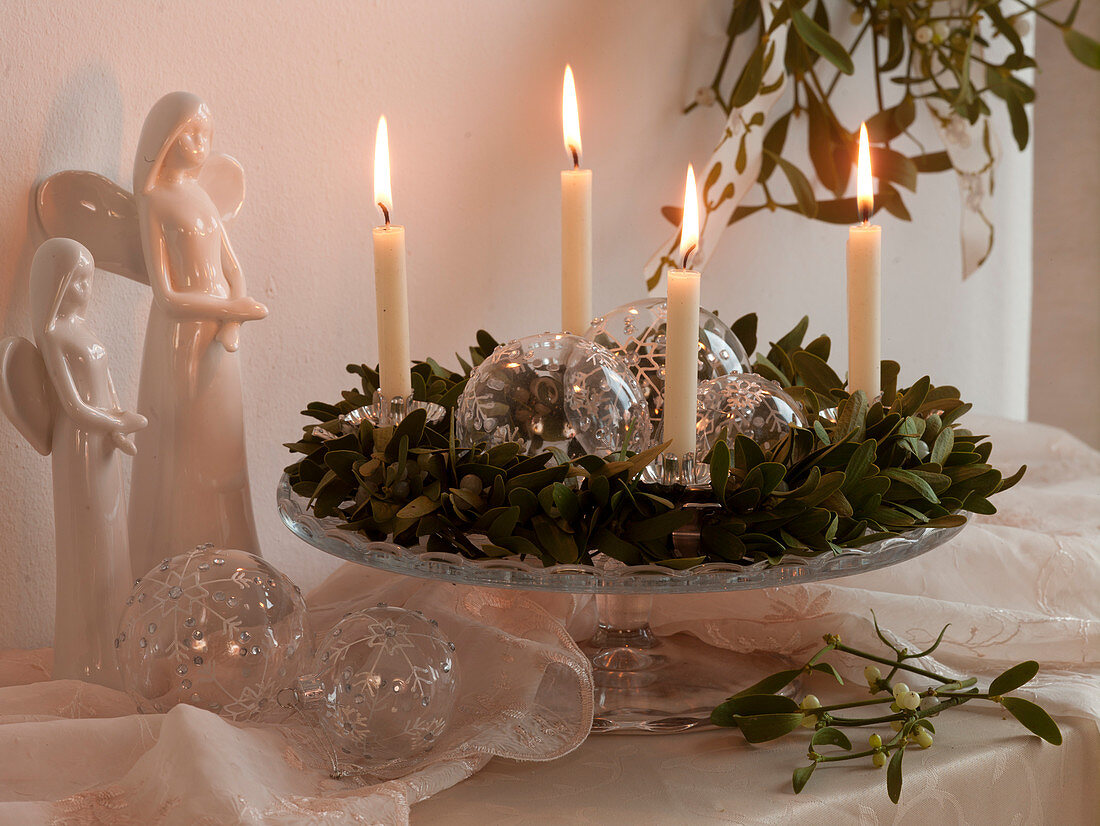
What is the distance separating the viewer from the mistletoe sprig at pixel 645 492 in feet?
1.34

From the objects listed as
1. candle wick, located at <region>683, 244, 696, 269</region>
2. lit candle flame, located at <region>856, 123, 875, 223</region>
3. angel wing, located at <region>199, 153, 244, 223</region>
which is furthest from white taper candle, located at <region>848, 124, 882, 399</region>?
angel wing, located at <region>199, 153, 244, 223</region>

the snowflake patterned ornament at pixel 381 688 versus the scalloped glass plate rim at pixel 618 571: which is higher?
the scalloped glass plate rim at pixel 618 571

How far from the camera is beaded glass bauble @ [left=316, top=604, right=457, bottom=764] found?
0.39 metres

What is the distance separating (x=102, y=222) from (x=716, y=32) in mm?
521

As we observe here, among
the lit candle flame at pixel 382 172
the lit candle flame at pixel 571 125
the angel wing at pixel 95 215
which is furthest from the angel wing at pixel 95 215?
the lit candle flame at pixel 571 125

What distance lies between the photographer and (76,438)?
0.46 m

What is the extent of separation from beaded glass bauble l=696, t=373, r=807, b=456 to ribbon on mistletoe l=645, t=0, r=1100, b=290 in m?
0.29

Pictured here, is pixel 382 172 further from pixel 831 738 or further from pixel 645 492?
pixel 831 738

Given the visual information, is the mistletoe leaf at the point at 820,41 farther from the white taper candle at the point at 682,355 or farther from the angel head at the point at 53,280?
the angel head at the point at 53,280

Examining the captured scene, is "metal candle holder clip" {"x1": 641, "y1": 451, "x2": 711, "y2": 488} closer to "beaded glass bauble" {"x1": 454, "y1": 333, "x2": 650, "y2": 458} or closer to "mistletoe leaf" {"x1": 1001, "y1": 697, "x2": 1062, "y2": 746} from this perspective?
"beaded glass bauble" {"x1": 454, "y1": 333, "x2": 650, "y2": 458}

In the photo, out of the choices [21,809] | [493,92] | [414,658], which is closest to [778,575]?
[414,658]

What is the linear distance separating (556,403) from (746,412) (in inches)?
3.3

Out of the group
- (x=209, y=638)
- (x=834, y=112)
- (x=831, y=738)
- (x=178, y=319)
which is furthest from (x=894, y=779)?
(x=834, y=112)

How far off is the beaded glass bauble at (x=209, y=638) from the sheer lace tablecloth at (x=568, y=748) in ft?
0.05
